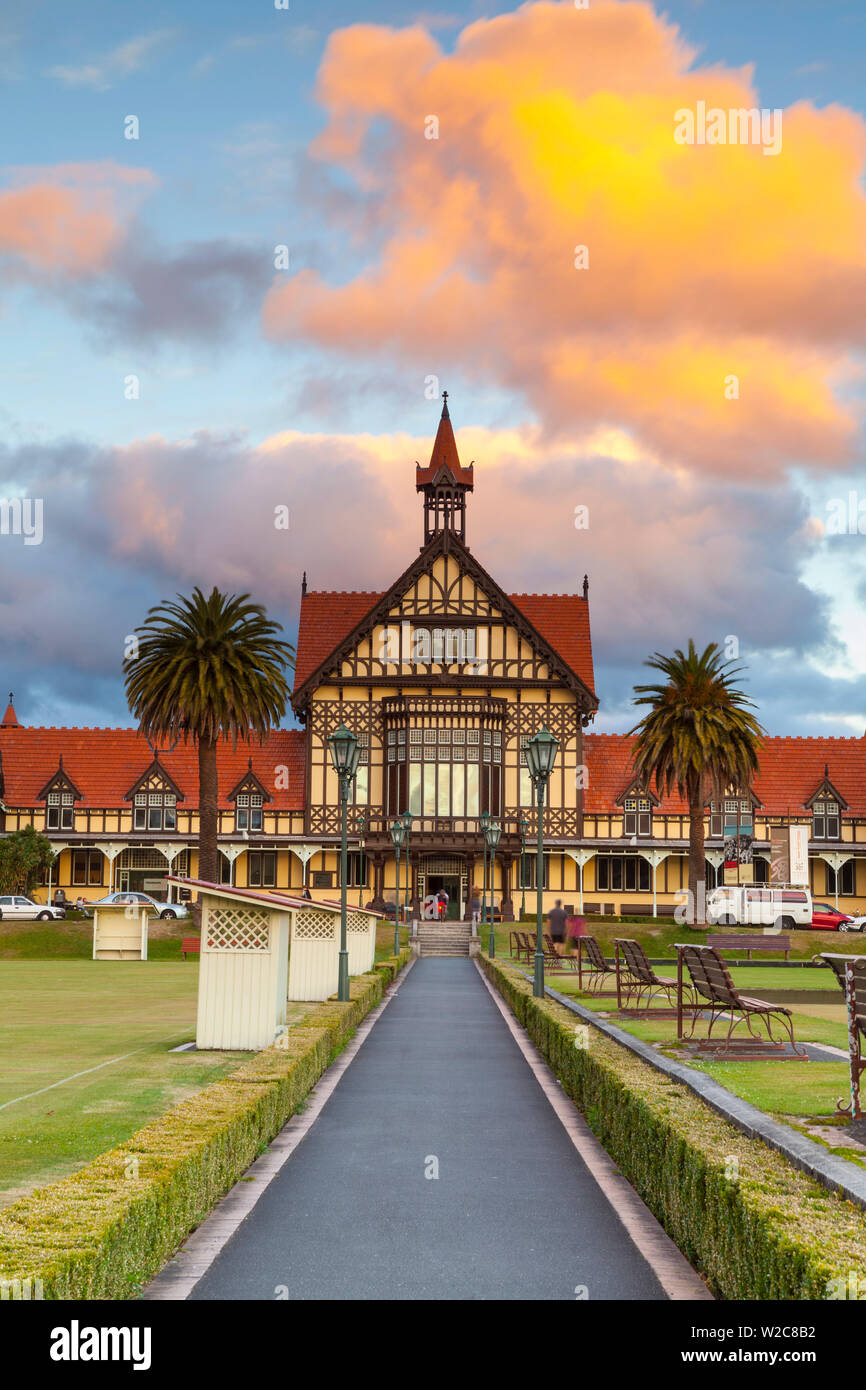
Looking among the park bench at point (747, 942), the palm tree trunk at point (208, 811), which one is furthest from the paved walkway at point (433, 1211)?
the palm tree trunk at point (208, 811)

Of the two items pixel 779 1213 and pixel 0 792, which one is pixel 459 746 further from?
pixel 779 1213

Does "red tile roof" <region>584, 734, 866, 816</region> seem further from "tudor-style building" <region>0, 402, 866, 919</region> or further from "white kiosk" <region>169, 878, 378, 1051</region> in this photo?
"white kiosk" <region>169, 878, 378, 1051</region>

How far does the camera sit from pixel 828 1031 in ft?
59.0

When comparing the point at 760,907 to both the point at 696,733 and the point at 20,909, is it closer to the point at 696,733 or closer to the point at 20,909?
the point at 696,733

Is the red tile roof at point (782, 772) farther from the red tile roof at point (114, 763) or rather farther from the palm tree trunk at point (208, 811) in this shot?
the palm tree trunk at point (208, 811)

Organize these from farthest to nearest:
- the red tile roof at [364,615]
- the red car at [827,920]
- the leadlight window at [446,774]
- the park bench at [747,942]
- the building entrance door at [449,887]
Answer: the red tile roof at [364,615] → the building entrance door at [449,887] → the leadlight window at [446,774] → the red car at [827,920] → the park bench at [747,942]

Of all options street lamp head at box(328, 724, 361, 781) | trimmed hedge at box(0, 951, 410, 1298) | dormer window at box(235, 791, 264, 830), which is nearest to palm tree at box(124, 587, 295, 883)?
dormer window at box(235, 791, 264, 830)

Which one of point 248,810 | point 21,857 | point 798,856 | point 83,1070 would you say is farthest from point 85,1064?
point 248,810

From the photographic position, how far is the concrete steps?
5319cm

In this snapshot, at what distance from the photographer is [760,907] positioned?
58.0m

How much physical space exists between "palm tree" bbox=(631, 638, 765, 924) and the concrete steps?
9257 millimetres

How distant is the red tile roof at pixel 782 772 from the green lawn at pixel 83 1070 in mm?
40654

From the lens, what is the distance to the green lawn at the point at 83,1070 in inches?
388

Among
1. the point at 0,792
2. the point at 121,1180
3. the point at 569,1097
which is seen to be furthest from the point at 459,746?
the point at 121,1180
